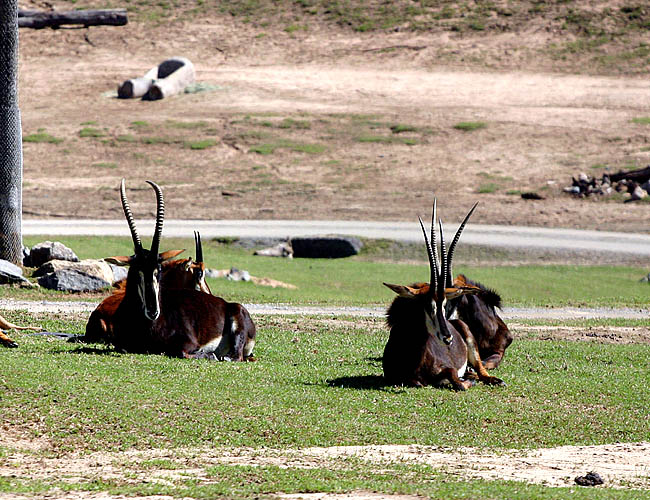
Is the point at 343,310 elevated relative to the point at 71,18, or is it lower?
lower

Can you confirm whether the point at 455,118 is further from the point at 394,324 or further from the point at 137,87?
the point at 394,324

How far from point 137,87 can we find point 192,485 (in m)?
51.7

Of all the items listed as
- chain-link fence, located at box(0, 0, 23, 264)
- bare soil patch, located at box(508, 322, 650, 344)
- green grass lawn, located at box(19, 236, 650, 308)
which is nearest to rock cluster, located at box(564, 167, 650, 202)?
green grass lawn, located at box(19, 236, 650, 308)

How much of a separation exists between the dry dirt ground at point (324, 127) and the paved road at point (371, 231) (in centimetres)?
181

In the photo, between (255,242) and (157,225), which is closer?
(157,225)

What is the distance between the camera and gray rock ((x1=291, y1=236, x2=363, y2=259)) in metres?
31.0

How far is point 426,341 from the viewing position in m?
11.9

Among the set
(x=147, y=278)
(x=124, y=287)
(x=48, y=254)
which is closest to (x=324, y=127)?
(x=48, y=254)

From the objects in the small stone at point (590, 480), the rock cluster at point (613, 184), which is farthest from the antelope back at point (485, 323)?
the rock cluster at point (613, 184)

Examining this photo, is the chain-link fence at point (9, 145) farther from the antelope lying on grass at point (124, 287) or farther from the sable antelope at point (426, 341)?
the sable antelope at point (426, 341)

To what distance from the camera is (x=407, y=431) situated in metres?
10.3

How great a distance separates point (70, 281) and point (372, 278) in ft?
27.8

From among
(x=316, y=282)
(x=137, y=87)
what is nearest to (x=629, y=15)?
(x=137, y=87)

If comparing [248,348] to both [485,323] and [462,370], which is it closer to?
[462,370]
